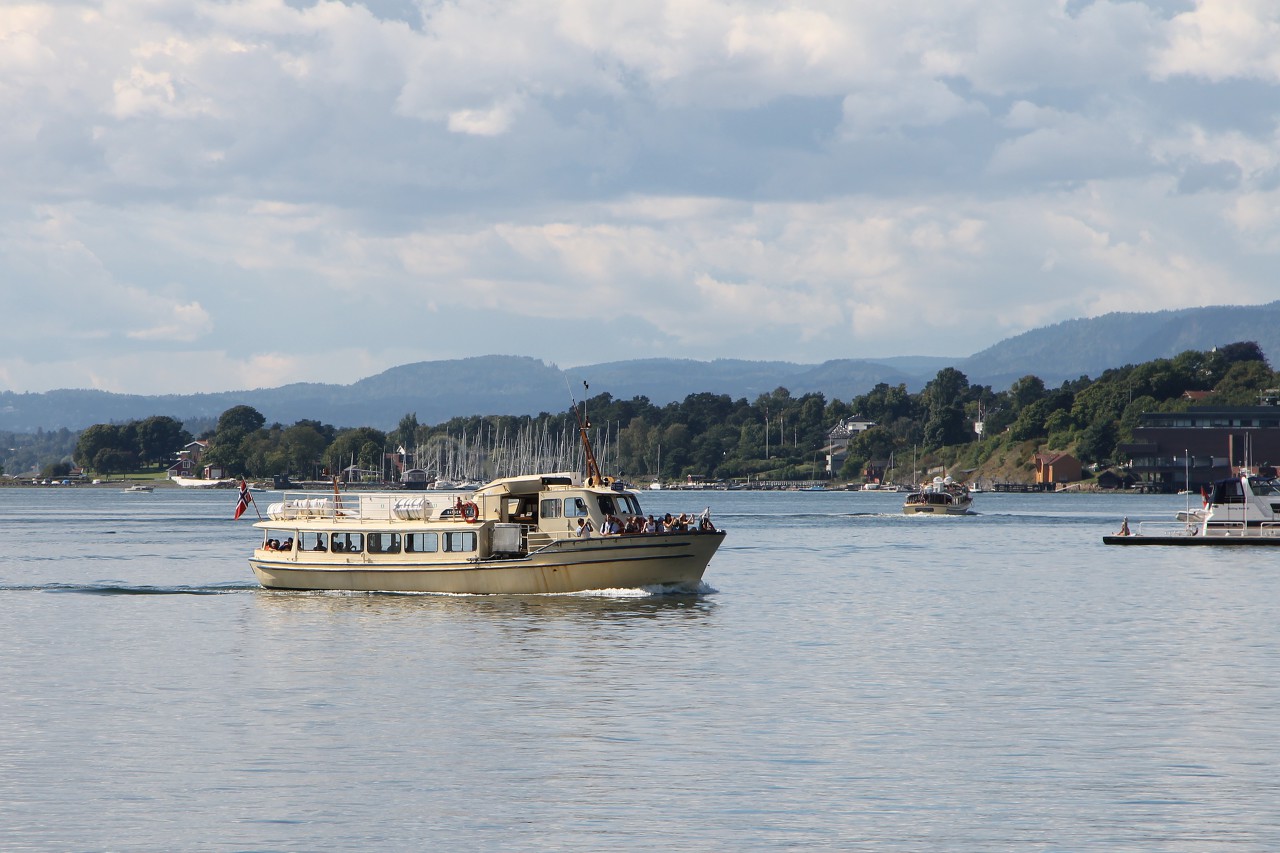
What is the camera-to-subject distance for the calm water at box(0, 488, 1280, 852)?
28859 millimetres

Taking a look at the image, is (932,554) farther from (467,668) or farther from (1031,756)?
(1031,756)

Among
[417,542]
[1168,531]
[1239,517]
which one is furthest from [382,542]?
[1168,531]

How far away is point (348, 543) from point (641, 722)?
3893 cm

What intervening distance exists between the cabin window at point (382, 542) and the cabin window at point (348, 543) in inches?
26.1

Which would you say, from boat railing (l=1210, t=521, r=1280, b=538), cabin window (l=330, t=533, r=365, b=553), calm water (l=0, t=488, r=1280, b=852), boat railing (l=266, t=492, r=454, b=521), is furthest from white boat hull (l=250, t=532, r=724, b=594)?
boat railing (l=1210, t=521, r=1280, b=538)

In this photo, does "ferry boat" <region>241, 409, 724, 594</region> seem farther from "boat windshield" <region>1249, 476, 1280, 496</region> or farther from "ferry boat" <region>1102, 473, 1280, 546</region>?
"boat windshield" <region>1249, 476, 1280, 496</region>

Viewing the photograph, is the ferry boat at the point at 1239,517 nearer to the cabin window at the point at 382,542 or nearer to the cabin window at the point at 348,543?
the cabin window at the point at 382,542

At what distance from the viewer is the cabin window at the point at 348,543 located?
74688mm

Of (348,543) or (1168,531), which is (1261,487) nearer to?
(1168,531)

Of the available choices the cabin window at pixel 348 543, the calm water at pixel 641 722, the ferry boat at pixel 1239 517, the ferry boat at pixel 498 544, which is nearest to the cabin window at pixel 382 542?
the ferry boat at pixel 498 544

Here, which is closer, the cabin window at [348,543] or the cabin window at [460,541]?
the cabin window at [460,541]

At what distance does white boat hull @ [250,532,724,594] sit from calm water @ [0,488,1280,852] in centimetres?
99

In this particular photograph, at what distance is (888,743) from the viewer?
3641cm

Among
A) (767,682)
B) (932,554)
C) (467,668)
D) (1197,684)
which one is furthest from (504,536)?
(932,554)
